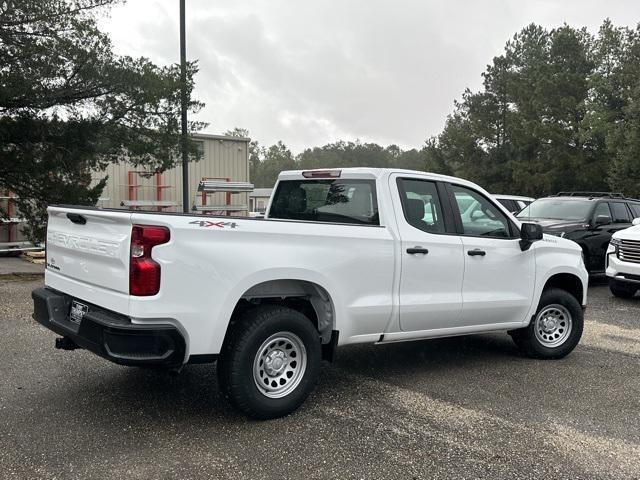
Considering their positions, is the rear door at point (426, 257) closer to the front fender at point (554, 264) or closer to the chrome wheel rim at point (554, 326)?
the front fender at point (554, 264)

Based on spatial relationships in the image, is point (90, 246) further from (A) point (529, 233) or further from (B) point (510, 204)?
(B) point (510, 204)

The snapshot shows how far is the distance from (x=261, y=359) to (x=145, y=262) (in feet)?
3.72

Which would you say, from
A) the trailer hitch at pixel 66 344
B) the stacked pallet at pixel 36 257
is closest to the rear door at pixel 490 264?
the trailer hitch at pixel 66 344

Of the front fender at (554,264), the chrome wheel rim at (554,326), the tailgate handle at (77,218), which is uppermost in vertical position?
the tailgate handle at (77,218)

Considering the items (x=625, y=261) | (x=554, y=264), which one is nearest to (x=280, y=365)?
(x=554, y=264)

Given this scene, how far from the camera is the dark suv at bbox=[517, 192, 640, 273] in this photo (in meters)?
11.3

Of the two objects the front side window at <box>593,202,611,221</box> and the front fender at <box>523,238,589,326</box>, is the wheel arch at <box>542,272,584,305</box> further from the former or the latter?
the front side window at <box>593,202,611,221</box>

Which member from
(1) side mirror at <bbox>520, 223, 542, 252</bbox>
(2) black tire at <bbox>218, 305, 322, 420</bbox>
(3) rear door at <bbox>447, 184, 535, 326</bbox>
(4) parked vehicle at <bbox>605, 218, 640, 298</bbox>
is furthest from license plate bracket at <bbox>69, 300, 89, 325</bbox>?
(4) parked vehicle at <bbox>605, 218, 640, 298</bbox>

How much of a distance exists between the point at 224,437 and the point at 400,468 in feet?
3.96

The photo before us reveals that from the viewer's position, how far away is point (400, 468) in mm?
3541

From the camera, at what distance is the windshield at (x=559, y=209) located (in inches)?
467

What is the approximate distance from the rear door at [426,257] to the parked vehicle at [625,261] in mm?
5764

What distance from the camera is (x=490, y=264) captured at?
17.7ft

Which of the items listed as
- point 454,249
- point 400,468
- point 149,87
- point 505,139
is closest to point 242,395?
point 400,468
